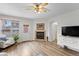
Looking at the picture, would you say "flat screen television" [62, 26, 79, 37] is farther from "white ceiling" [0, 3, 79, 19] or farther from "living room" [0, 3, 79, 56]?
Result: "white ceiling" [0, 3, 79, 19]

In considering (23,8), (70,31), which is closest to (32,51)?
(23,8)

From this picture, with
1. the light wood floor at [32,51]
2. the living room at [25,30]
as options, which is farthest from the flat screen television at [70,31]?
Result: the light wood floor at [32,51]

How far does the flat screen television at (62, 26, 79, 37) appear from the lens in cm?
491

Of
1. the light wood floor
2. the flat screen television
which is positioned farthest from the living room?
the flat screen television

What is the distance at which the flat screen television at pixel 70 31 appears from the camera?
491 cm

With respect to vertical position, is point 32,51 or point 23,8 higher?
point 23,8

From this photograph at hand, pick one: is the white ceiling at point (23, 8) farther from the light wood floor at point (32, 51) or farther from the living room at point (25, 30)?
the light wood floor at point (32, 51)

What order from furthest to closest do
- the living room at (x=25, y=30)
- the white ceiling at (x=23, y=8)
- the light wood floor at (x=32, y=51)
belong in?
the living room at (x=25, y=30)
the light wood floor at (x=32, y=51)
the white ceiling at (x=23, y=8)

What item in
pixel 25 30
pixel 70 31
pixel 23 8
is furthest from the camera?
pixel 70 31

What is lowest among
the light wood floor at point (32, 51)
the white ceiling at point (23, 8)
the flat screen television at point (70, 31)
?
the light wood floor at point (32, 51)

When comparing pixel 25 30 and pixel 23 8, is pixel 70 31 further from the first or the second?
pixel 23 8

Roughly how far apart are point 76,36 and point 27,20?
2511mm

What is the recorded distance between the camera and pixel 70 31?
5320mm

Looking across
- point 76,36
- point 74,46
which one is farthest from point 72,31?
point 74,46
